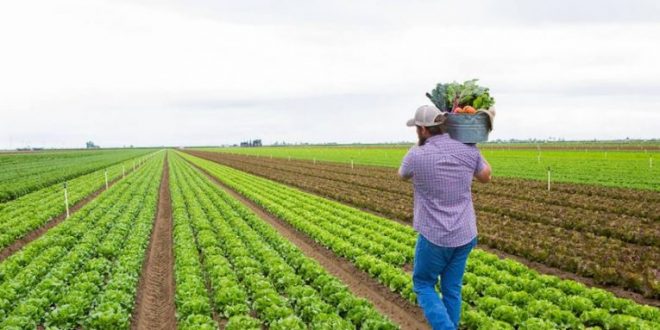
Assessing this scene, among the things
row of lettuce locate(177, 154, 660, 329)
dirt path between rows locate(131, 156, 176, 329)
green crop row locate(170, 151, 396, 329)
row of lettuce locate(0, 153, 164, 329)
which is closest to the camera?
row of lettuce locate(177, 154, 660, 329)

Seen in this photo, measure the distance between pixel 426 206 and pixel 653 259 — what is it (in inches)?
355

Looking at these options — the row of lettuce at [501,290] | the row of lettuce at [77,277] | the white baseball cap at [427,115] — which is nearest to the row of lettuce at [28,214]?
the row of lettuce at [77,277]

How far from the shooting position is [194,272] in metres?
9.67

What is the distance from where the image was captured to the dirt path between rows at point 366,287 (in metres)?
7.75

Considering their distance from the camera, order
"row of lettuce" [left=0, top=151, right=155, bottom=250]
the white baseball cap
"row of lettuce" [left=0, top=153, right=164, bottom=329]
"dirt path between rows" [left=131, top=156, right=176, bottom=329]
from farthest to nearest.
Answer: "row of lettuce" [left=0, top=151, right=155, bottom=250] < "dirt path between rows" [left=131, top=156, right=176, bottom=329] < "row of lettuce" [left=0, top=153, right=164, bottom=329] < the white baseball cap

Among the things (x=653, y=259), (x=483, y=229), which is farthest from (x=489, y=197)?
(x=653, y=259)

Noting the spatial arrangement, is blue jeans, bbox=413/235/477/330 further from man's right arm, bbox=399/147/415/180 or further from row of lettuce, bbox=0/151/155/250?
row of lettuce, bbox=0/151/155/250

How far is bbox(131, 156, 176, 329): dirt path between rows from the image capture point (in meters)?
8.06

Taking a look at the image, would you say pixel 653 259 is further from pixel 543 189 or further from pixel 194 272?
pixel 543 189

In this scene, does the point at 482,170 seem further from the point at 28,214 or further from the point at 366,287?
the point at 28,214

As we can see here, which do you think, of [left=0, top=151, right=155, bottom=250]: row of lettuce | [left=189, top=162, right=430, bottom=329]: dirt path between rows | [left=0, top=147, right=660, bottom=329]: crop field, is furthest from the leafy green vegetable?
[left=0, top=151, right=155, bottom=250]: row of lettuce

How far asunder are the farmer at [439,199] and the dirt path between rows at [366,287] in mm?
2923

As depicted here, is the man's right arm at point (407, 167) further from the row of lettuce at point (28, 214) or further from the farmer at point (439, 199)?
the row of lettuce at point (28, 214)

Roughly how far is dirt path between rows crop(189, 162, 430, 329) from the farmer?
2.92 meters
